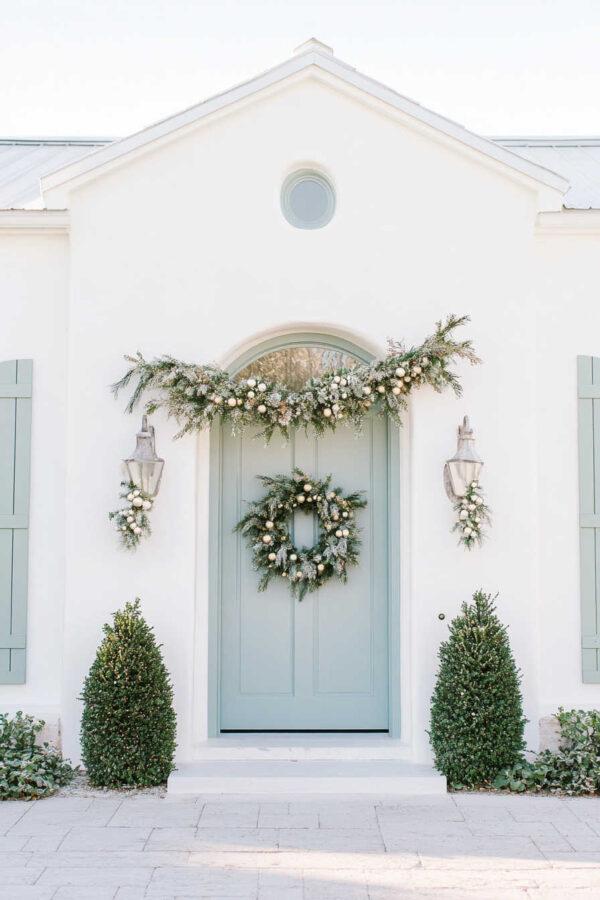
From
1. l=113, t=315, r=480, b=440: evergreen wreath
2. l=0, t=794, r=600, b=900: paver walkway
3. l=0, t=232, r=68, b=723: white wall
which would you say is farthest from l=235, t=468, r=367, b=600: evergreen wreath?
l=0, t=794, r=600, b=900: paver walkway

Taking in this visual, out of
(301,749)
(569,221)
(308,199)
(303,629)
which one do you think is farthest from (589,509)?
(308,199)

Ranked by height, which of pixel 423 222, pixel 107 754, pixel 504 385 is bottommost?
pixel 107 754

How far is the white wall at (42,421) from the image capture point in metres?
6.20

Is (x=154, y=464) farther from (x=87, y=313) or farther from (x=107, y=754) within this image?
(x=107, y=754)

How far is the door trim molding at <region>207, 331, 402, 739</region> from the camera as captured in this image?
20.1ft

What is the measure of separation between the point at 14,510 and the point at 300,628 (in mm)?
2098

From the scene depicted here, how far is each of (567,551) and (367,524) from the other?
1361mm

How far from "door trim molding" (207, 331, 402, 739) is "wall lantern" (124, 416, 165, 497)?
1.70 ft

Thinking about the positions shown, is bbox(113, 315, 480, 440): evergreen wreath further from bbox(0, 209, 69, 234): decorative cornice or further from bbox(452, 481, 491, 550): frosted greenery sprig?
bbox(0, 209, 69, 234): decorative cornice

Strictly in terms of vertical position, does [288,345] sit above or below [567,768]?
above

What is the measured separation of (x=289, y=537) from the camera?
627 cm

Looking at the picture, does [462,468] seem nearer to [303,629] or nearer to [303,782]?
[303,629]

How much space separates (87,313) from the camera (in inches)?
239

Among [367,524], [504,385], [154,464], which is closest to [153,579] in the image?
[154,464]
